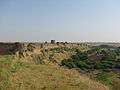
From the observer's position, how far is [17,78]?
66.1ft

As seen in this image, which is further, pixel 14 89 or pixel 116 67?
pixel 116 67

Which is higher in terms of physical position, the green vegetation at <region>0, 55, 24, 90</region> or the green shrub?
the green vegetation at <region>0, 55, 24, 90</region>

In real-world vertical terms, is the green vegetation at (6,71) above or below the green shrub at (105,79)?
above

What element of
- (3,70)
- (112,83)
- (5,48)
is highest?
(5,48)

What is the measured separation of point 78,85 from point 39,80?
3.16 metres

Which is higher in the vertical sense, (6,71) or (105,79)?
(6,71)

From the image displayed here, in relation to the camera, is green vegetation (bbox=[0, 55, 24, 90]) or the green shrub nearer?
green vegetation (bbox=[0, 55, 24, 90])

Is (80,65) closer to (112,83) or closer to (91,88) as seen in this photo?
(112,83)

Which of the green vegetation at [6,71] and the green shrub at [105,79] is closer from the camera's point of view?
the green vegetation at [6,71]

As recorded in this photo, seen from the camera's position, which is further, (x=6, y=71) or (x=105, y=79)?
(x=105, y=79)

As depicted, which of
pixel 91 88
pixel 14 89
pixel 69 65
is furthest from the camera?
pixel 69 65

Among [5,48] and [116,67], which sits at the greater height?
[5,48]

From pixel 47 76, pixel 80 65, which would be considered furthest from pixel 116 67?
pixel 47 76

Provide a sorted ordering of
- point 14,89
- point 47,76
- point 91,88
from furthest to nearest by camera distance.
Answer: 1. point 47,76
2. point 91,88
3. point 14,89
